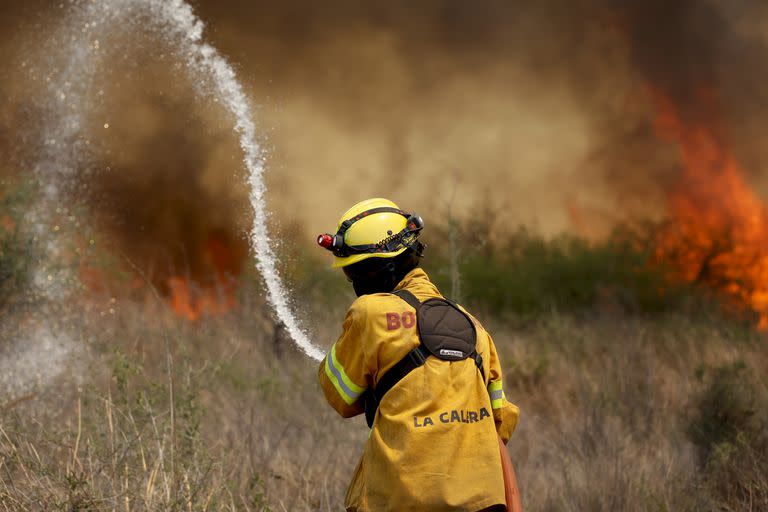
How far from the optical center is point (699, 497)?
544cm

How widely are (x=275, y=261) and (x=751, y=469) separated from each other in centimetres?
362

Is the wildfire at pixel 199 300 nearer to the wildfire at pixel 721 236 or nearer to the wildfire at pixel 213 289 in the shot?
the wildfire at pixel 213 289

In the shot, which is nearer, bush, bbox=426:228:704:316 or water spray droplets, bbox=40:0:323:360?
water spray droplets, bbox=40:0:323:360

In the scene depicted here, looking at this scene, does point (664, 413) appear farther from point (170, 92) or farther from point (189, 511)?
point (170, 92)

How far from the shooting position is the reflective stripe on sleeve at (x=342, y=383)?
319 cm

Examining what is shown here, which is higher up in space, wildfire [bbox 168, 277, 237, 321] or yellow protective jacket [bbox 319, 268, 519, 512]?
wildfire [bbox 168, 277, 237, 321]

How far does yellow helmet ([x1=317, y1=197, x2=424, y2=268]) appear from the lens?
342cm

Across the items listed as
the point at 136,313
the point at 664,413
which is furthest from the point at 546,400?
the point at 136,313

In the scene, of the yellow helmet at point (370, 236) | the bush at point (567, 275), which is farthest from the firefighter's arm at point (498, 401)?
the bush at point (567, 275)

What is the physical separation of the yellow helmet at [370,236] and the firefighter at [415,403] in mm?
211

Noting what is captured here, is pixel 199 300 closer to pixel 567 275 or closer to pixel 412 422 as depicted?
pixel 412 422

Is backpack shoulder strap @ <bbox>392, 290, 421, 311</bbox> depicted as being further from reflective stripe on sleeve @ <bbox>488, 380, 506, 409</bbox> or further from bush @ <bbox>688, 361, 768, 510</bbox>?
bush @ <bbox>688, 361, 768, 510</bbox>

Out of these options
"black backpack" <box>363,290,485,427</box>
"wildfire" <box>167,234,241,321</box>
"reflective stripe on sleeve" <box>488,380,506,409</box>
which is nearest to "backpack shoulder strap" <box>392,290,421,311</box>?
"black backpack" <box>363,290,485,427</box>

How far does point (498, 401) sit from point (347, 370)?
0.72 m
